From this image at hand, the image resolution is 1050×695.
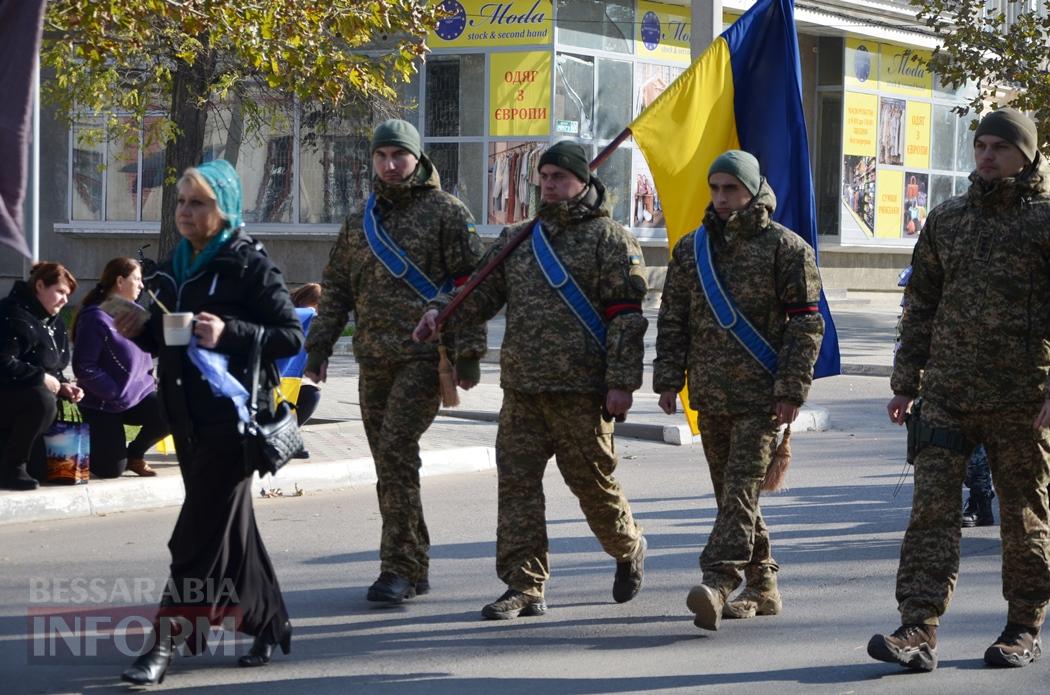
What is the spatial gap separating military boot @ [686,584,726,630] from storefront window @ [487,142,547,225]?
20041 millimetres

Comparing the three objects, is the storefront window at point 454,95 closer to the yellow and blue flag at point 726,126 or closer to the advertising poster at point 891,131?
the advertising poster at point 891,131

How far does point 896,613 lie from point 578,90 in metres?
20.1

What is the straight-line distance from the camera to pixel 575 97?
26.2m

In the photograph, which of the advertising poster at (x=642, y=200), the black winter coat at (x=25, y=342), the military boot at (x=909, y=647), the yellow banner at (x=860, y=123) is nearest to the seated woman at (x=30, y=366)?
the black winter coat at (x=25, y=342)

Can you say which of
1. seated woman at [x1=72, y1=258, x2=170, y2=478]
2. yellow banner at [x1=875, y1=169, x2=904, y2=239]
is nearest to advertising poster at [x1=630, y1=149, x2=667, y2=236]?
yellow banner at [x1=875, y1=169, x2=904, y2=239]

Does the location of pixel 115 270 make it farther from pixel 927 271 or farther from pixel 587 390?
pixel 927 271

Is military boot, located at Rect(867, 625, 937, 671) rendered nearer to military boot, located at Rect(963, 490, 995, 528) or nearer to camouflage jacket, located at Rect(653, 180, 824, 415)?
camouflage jacket, located at Rect(653, 180, 824, 415)

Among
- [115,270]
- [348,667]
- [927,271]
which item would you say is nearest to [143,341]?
[348,667]

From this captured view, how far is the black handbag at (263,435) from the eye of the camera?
5555 millimetres

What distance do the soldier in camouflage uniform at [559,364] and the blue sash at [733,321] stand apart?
29 cm

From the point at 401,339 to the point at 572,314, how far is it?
33.2 inches

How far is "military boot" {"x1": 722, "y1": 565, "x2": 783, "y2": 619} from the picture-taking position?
22.2 feet

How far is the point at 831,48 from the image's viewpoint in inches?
1257

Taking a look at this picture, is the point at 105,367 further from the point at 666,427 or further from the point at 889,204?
the point at 889,204
